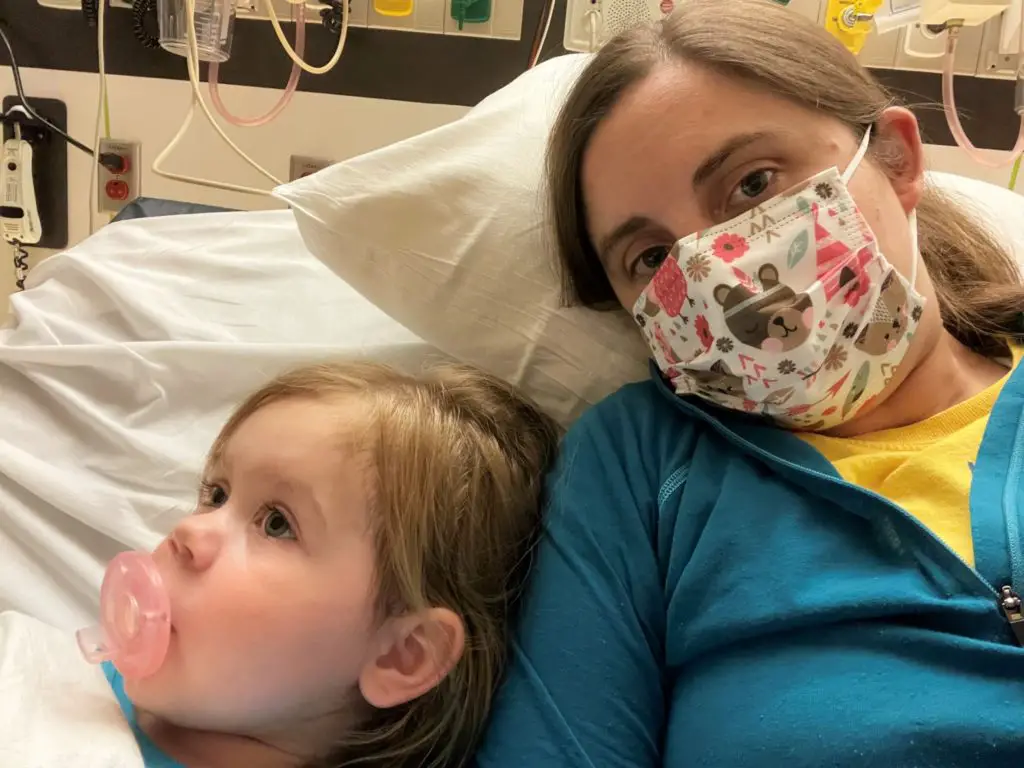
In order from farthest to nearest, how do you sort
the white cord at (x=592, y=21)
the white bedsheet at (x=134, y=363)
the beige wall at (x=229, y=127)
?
the beige wall at (x=229, y=127), the white cord at (x=592, y=21), the white bedsheet at (x=134, y=363)

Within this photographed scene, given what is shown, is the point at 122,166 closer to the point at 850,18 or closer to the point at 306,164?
the point at 306,164

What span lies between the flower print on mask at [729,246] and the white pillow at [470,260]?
10.9 inches

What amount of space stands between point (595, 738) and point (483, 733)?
109 millimetres

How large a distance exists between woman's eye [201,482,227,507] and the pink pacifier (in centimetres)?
9

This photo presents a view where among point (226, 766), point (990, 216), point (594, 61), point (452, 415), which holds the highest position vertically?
point (594, 61)

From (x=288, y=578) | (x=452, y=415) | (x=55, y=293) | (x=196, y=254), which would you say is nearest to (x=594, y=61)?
(x=452, y=415)

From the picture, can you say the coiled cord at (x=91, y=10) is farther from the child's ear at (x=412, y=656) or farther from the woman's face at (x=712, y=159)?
the child's ear at (x=412, y=656)

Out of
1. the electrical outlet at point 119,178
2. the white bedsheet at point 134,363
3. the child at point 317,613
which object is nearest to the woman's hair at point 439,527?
the child at point 317,613

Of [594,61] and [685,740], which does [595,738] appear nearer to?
[685,740]

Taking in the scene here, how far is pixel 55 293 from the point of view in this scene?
1382mm

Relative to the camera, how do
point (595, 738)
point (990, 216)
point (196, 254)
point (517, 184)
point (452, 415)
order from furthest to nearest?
point (196, 254), point (990, 216), point (517, 184), point (452, 415), point (595, 738)

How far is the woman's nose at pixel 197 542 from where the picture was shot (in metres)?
0.79

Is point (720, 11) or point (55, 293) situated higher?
point (720, 11)

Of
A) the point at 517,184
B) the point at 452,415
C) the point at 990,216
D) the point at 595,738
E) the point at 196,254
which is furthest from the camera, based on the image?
the point at 196,254
